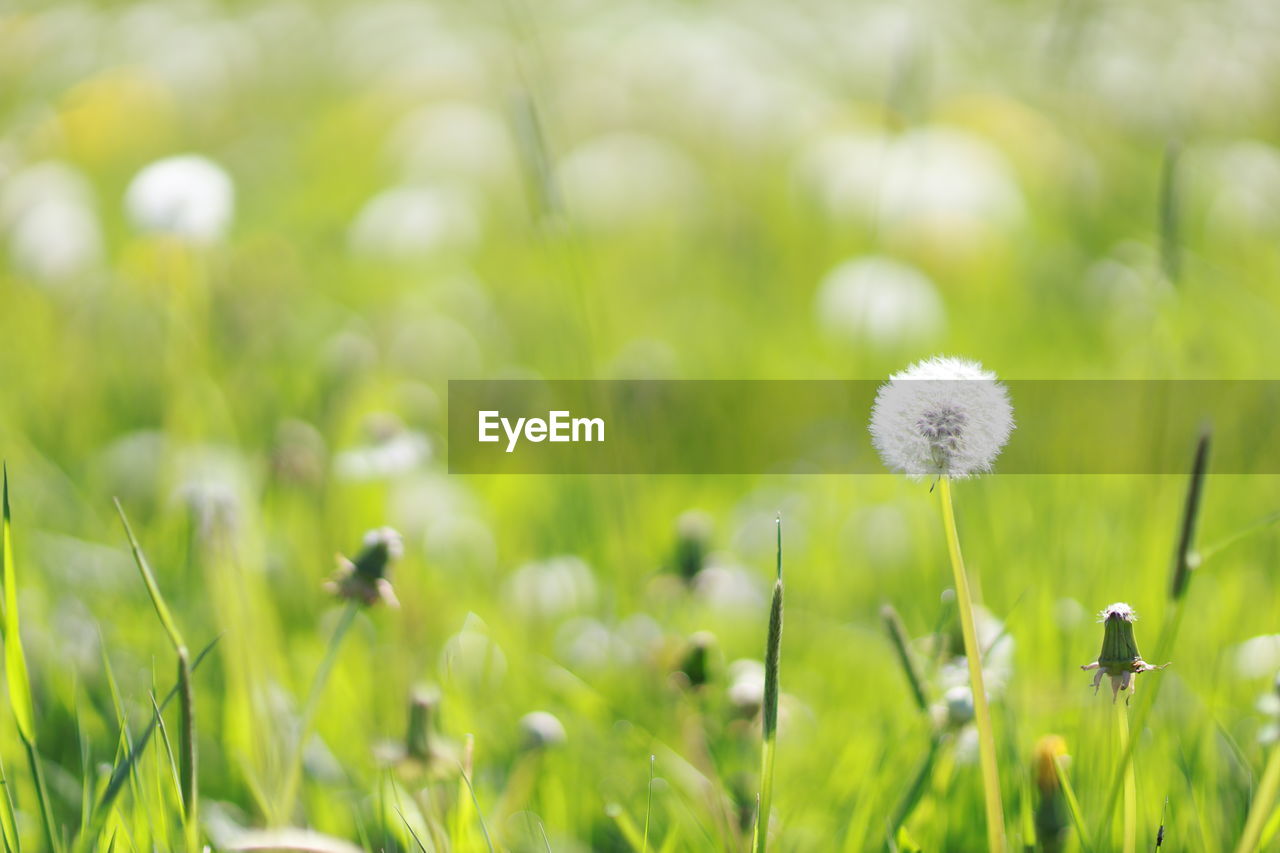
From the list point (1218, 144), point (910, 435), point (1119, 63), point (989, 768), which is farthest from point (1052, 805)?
point (1119, 63)

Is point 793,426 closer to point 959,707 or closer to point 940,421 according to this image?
point 959,707

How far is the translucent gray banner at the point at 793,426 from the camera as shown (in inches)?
56.9

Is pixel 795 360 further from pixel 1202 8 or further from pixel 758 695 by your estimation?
pixel 1202 8

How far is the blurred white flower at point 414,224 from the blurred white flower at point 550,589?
4.73 ft

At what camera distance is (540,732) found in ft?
2.56

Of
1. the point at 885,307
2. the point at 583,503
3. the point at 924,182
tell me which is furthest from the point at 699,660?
the point at 924,182

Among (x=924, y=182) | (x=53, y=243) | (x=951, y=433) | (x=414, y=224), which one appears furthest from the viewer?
(x=924, y=182)

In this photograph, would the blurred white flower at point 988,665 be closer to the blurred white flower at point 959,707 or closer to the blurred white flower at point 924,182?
the blurred white flower at point 959,707

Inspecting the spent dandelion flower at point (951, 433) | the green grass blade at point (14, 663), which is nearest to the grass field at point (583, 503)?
the green grass blade at point (14, 663)

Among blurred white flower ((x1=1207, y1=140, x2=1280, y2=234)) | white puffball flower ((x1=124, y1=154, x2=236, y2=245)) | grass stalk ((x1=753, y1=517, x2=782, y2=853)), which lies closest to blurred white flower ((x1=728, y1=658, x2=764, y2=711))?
grass stalk ((x1=753, y1=517, x2=782, y2=853))

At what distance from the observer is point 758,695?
793mm

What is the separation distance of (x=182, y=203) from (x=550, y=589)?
515 millimetres

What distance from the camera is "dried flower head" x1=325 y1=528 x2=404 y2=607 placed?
67cm

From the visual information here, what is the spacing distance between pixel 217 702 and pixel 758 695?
45 centimetres
